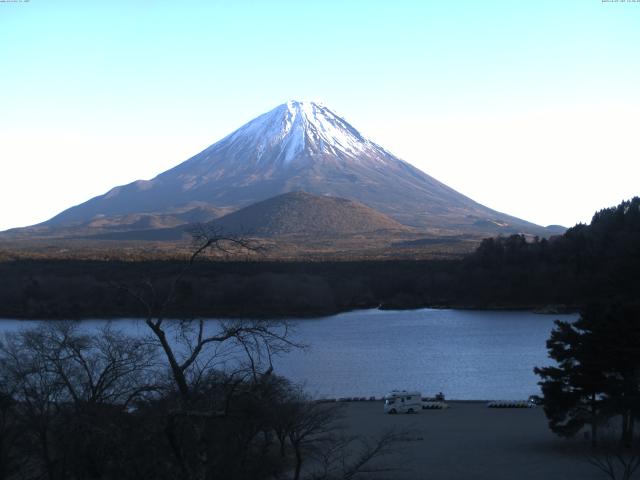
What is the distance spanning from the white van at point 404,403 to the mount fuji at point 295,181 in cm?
7707

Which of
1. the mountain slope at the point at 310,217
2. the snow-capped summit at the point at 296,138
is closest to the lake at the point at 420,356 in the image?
the mountain slope at the point at 310,217

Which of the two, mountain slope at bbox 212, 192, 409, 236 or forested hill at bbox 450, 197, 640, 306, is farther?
mountain slope at bbox 212, 192, 409, 236

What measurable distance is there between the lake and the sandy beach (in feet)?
8.92

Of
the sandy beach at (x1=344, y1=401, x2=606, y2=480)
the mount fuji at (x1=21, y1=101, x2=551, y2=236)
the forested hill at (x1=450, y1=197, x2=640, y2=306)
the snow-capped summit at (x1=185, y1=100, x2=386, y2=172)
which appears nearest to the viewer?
the sandy beach at (x1=344, y1=401, x2=606, y2=480)

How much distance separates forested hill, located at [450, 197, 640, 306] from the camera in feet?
146

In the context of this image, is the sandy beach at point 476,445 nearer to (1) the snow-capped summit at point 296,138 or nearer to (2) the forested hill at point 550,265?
(2) the forested hill at point 550,265

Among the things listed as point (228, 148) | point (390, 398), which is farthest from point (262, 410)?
point (228, 148)

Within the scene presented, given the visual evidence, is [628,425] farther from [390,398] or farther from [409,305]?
[409,305]

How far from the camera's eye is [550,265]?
1870 inches

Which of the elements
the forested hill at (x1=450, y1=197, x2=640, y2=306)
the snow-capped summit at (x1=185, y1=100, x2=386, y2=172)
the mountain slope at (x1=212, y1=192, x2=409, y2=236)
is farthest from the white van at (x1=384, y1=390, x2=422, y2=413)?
the snow-capped summit at (x1=185, y1=100, x2=386, y2=172)

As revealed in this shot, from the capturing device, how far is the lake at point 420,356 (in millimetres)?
20578

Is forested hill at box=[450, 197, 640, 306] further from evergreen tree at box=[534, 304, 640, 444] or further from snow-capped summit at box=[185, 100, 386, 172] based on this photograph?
snow-capped summit at box=[185, 100, 386, 172]

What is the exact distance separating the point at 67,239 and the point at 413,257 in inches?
1405

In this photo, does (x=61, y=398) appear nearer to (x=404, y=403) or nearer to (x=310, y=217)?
(x=404, y=403)
